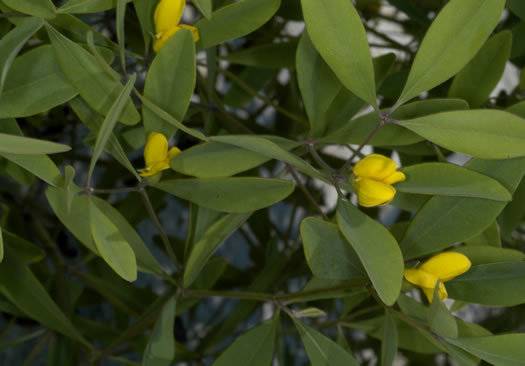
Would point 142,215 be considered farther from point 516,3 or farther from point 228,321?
point 516,3

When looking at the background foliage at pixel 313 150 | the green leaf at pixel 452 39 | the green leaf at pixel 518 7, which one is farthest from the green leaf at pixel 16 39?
the green leaf at pixel 518 7

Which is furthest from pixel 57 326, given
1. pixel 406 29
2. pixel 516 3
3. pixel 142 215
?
pixel 406 29

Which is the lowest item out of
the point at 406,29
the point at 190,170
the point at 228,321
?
the point at 228,321

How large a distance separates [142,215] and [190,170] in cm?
35

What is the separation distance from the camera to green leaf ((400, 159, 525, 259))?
0.36m

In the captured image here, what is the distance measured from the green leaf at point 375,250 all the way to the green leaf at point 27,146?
0.16 meters

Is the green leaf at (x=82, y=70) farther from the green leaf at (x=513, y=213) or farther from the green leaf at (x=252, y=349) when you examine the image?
the green leaf at (x=513, y=213)

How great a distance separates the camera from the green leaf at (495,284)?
0.38 m

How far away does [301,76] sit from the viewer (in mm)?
377

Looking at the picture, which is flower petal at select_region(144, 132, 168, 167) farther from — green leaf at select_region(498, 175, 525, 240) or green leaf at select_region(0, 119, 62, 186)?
green leaf at select_region(498, 175, 525, 240)

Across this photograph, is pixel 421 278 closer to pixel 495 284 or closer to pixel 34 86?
pixel 495 284

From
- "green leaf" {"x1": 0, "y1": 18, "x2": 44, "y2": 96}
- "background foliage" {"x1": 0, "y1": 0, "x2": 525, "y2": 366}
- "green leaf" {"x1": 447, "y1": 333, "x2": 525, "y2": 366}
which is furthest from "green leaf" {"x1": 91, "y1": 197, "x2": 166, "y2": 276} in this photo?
"green leaf" {"x1": 447, "y1": 333, "x2": 525, "y2": 366}

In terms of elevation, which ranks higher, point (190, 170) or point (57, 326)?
point (190, 170)

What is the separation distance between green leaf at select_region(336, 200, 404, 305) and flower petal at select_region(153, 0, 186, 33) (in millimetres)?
148
